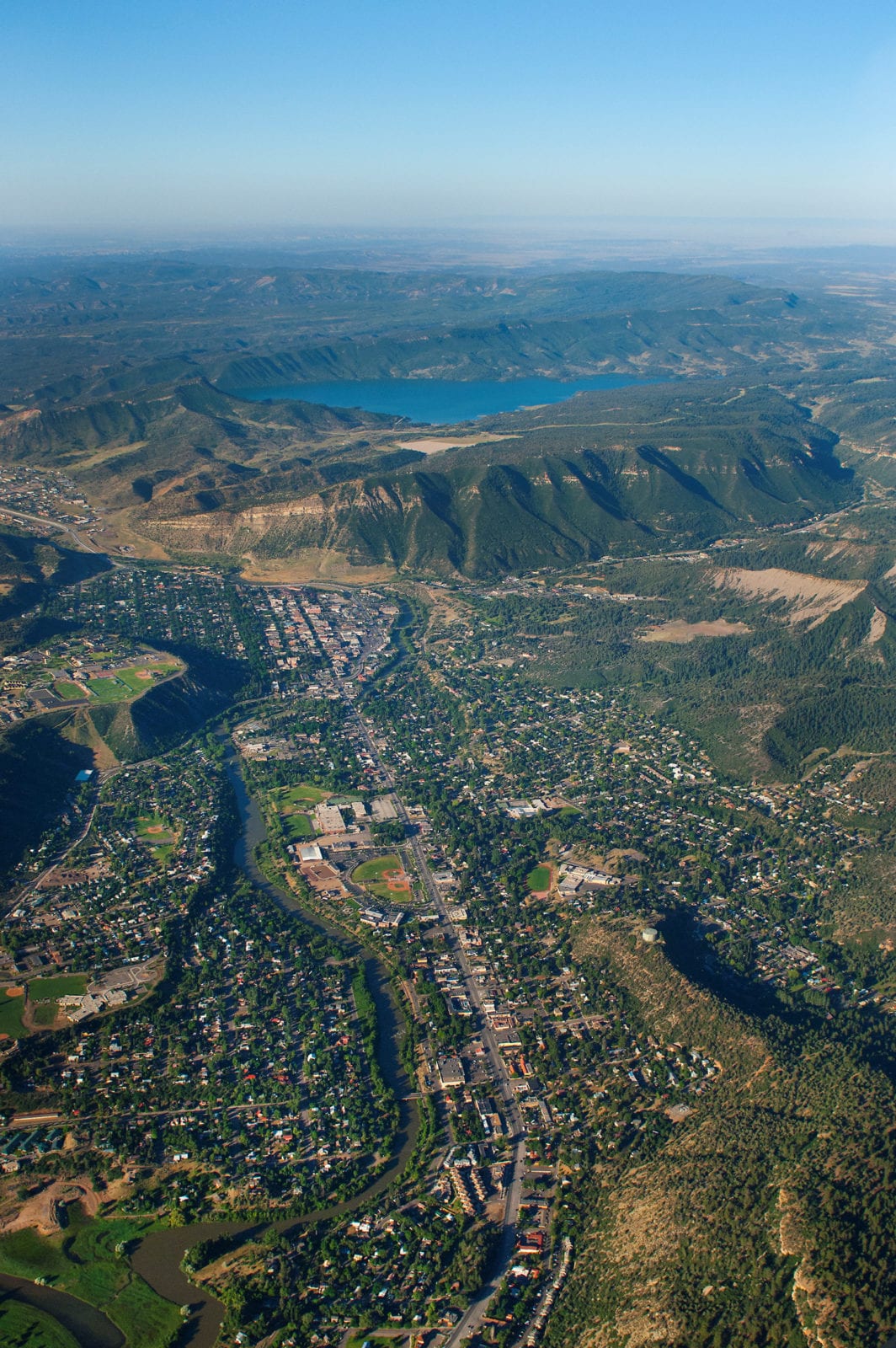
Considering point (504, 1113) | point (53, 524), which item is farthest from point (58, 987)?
point (53, 524)

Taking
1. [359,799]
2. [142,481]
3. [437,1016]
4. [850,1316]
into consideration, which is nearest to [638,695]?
[359,799]

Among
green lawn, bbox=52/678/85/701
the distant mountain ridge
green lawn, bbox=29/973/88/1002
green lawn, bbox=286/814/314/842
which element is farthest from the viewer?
the distant mountain ridge

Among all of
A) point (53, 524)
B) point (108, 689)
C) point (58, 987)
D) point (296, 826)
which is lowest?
point (58, 987)

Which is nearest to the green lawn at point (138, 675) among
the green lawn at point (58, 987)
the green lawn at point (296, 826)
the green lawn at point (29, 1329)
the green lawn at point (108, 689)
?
the green lawn at point (108, 689)

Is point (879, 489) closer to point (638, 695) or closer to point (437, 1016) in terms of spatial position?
point (638, 695)

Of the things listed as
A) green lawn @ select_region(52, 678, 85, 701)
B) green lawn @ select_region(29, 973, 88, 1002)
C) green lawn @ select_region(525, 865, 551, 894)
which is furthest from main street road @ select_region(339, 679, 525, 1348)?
green lawn @ select_region(52, 678, 85, 701)

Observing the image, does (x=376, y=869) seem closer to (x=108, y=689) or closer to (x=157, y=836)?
(x=157, y=836)

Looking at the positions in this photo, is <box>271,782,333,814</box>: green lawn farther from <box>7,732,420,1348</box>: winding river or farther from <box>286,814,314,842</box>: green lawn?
<box>7,732,420,1348</box>: winding river

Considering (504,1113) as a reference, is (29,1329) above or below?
below
